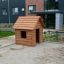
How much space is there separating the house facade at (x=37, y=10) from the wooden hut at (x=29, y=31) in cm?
1543

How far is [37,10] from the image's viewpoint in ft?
118

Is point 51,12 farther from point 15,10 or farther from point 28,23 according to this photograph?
point 28,23

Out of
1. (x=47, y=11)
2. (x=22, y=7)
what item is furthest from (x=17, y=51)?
(x=22, y=7)

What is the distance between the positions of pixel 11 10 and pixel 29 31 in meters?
25.7

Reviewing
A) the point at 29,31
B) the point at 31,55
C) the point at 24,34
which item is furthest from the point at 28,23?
the point at 31,55

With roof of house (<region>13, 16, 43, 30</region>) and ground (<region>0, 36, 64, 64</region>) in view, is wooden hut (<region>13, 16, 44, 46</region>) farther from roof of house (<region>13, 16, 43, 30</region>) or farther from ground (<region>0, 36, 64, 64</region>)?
ground (<region>0, 36, 64, 64</region>)

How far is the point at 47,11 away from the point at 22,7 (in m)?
6.62

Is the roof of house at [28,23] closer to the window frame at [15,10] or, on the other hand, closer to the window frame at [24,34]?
the window frame at [24,34]

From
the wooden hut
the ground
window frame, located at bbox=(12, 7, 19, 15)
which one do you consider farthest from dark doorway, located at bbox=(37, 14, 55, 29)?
the ground

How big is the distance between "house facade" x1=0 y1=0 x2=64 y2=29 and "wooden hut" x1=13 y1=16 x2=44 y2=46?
15.4 meters

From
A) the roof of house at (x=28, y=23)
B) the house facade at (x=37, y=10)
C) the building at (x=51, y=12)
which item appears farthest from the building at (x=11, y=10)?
the roof of house at (x=28, y=23)

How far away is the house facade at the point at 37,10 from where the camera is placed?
33094 millimetres

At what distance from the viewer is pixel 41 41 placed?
1598cm

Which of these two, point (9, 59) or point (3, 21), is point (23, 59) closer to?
point (9, 59)
